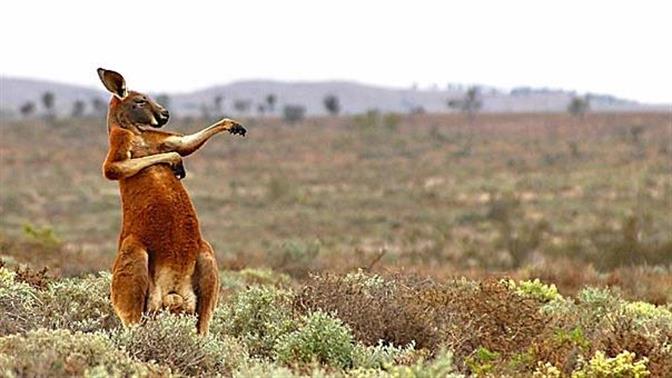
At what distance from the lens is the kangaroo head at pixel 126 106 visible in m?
8.44

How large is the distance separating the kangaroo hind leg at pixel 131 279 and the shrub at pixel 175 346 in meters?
0.36

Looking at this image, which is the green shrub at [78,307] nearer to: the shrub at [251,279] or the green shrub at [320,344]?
the green shrub at [320,344]

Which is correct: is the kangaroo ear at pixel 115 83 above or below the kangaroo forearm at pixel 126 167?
above

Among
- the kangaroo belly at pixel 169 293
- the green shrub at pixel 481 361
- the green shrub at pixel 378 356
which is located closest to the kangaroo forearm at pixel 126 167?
the kangaroo belly at pixel 169 293

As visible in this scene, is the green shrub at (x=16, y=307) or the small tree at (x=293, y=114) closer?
the green shrub at (x=16, y=307)

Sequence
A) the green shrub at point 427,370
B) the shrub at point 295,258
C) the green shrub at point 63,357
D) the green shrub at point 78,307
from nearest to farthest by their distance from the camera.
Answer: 1. the green shrub at point 427,370
2. the green shrub at point 63,357
3. the green shrub at point 78,307
4. the shrub at point 295,258

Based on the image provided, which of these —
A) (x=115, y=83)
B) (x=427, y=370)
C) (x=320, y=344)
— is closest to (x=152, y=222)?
(x=115, y=83)

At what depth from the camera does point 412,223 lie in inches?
1544

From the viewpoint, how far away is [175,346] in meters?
7.46

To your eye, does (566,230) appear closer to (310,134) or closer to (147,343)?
(147,343)

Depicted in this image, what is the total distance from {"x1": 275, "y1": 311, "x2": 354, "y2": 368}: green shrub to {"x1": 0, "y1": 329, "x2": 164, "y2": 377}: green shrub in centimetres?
154

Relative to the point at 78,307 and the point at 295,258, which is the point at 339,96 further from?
the point at 78,307

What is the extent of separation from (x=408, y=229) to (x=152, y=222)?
29343 mm

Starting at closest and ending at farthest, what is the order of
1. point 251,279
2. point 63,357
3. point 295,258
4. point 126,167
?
point 63,357 → point 126,167 → point 251,279 → point 295,258
